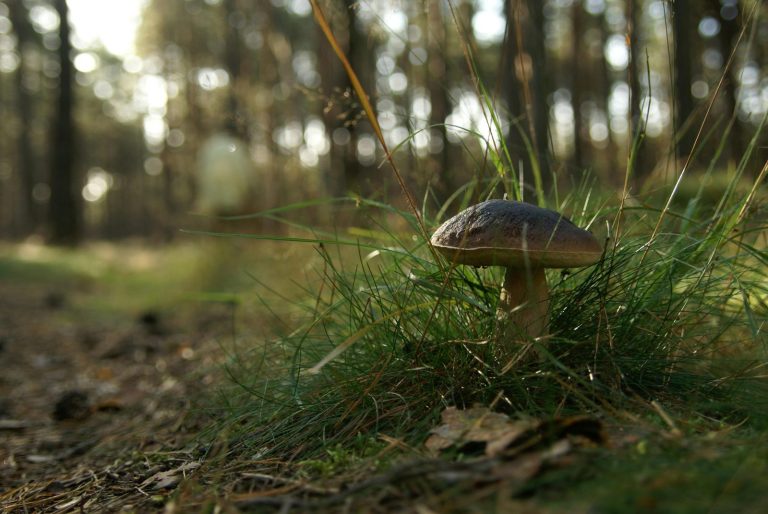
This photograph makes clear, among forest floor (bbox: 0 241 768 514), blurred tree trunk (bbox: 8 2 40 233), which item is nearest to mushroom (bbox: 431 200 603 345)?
forest floor (bbox: 0 241 768 514)

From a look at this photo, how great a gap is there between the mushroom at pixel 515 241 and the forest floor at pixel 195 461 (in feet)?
1.43

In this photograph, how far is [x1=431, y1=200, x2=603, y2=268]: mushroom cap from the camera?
1512mm

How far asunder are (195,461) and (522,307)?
109cm

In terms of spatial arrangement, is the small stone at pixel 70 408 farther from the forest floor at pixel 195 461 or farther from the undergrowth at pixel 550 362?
the undergrowth at pixel 550 362

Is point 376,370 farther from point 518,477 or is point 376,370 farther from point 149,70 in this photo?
point 149,70

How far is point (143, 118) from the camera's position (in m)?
32.3

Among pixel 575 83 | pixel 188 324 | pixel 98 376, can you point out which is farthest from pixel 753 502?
pixel 575 83

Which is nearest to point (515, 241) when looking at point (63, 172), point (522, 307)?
point (522, 307)

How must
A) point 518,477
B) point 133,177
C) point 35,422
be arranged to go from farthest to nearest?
point 133,177, point 35,422, point 518,477

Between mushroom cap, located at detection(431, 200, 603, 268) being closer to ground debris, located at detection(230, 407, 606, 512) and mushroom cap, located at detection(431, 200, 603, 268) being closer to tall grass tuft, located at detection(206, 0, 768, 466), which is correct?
tall grass tuft, located at detection(206, 0, 768, 466)

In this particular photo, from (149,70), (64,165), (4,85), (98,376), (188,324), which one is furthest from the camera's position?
(4,85)

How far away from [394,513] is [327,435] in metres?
0.58

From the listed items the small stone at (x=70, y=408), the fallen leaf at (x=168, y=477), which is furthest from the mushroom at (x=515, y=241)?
the small stone at (x=70, y=408)

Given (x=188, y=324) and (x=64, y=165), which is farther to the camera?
(x=64, y=165)
